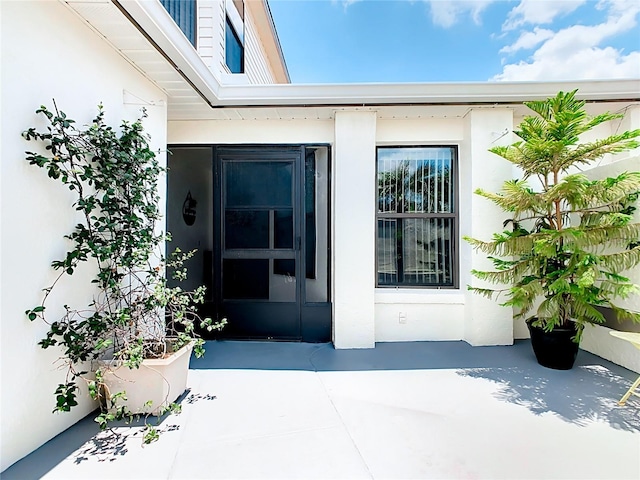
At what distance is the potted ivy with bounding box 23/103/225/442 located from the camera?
6.97 feet

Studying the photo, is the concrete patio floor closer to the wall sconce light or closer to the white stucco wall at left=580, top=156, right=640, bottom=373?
the white stucco wall at left=580, top=156, right=640, bottom=373

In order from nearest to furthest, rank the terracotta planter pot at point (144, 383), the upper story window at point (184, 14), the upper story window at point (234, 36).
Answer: the terracotta planter pot at point (144, 383), the upper story window at point (184, 14), the upper story window at point (234, 36)

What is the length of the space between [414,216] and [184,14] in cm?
384

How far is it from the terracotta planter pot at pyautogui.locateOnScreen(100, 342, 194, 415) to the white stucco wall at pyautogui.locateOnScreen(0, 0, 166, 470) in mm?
309

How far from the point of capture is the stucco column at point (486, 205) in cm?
393

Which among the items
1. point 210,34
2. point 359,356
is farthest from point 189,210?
point 359,356

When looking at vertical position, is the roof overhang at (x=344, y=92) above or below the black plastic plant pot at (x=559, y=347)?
above

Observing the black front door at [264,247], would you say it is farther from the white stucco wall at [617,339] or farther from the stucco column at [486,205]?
the white stucco wall at [617,339]

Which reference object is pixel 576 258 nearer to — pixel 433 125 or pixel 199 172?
pixel 433 125

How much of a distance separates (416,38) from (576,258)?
4.61m

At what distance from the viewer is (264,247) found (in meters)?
4.24

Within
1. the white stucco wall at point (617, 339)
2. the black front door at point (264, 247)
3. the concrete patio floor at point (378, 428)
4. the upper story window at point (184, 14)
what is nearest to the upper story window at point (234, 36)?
the upper story window at point (184, 14)

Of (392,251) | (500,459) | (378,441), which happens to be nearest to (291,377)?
(378,441)

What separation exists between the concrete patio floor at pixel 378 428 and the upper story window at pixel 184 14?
394 centimetres
